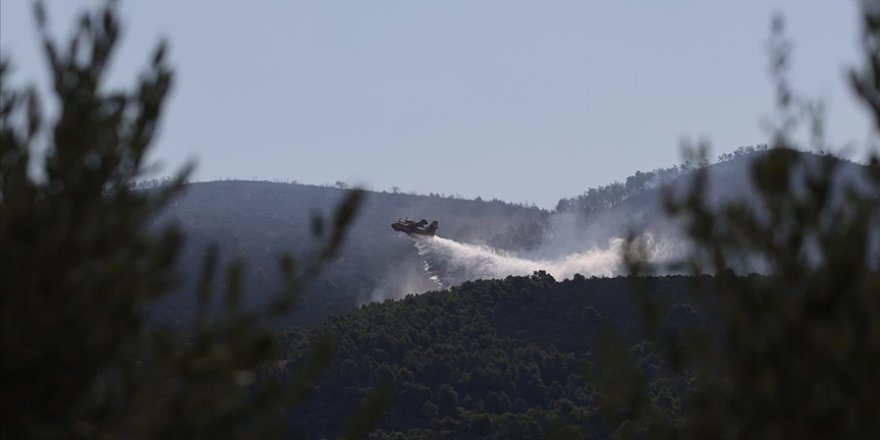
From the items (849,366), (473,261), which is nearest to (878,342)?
(849,366)

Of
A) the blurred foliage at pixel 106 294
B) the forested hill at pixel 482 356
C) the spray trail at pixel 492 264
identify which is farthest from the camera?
the spray trail at pixel 492 264

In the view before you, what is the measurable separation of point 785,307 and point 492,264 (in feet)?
481

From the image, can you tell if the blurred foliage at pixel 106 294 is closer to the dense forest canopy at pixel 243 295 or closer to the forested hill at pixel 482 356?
the dense forest canopy at pixel 243 295

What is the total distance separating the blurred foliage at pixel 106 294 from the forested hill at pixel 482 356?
73042 mm

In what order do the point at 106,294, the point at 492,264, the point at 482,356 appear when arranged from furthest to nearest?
1. the point at 492,264
2. the point at 482,356
3. the point at 106,294

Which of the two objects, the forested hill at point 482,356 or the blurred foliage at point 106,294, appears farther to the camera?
the forested hill at point 482,356

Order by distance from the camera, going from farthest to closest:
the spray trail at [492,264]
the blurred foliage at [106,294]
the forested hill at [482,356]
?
the spray trail at [492,264]
the forested hill at [482,356]
the blurred foliage at [106,294]

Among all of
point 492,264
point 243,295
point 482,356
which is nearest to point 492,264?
point 492,264

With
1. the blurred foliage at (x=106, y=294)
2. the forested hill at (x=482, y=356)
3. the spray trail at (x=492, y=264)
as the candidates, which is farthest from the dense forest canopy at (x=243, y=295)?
the spray trail at (x=492, y=264)

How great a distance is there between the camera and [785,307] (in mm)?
11766

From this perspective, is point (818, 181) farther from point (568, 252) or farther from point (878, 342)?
point (568, 252)

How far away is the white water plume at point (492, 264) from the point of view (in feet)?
504

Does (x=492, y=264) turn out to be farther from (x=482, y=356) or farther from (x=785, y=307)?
(x=785, y=307)

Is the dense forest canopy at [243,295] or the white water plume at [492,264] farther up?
the white water plume at [492,264]
